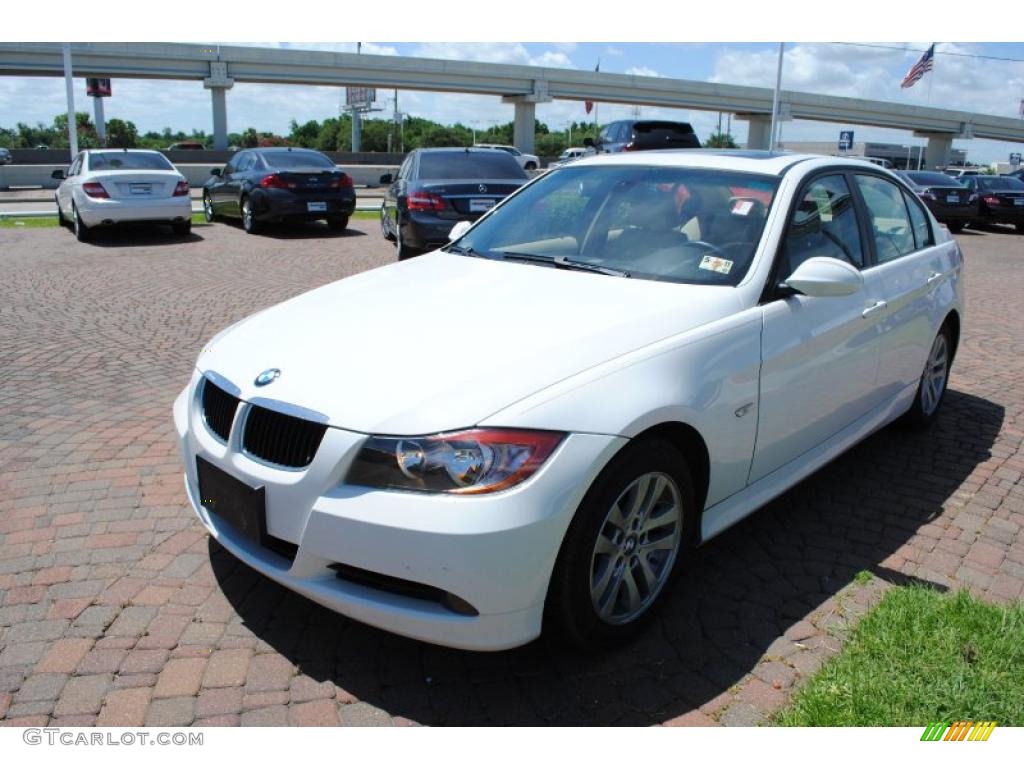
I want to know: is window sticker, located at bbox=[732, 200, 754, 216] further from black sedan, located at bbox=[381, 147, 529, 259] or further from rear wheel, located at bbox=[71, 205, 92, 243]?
rear wheel, located at bbox=[71, 205, 92, 243]

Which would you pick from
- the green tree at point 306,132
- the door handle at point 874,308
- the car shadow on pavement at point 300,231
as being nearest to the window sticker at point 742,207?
the door handle at point 874,308

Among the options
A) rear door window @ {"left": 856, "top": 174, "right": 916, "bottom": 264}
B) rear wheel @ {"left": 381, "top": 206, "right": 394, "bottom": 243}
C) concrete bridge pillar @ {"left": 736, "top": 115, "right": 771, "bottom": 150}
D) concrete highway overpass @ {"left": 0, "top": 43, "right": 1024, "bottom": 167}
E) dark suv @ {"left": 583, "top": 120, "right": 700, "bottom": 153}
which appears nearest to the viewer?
rear door window @ {"left": 856, "top": 174, "right": 916, "bottom": 264}

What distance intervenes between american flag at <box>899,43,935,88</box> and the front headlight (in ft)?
128

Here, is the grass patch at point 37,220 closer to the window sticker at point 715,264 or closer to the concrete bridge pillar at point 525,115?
the window sticker at point 715,264

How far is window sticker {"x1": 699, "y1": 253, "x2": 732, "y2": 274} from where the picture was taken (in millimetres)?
3662

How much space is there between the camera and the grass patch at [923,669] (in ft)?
8.91

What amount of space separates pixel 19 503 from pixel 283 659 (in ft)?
6.65

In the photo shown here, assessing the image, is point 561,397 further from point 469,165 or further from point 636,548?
point 469,165

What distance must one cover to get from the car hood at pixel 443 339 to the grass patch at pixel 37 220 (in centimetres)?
1560

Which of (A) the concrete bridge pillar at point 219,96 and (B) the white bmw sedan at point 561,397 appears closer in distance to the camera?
(B) the white bmw sedan at point 561,397

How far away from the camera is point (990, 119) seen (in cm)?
8425

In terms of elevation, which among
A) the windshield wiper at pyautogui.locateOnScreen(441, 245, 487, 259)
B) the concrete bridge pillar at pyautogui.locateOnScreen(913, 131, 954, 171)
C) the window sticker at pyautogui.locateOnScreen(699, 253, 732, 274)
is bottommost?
the windshield wiper at pyautogui.locateOnScreen(441, 245, 487, 259)

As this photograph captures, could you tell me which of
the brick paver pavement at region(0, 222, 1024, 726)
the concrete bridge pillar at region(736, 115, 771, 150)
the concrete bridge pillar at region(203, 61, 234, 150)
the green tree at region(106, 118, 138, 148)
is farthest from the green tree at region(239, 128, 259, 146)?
the brick paver pavement at region(0, 222, 1024, 726)

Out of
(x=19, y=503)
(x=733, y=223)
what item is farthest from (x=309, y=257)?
(x=733, y=223)
